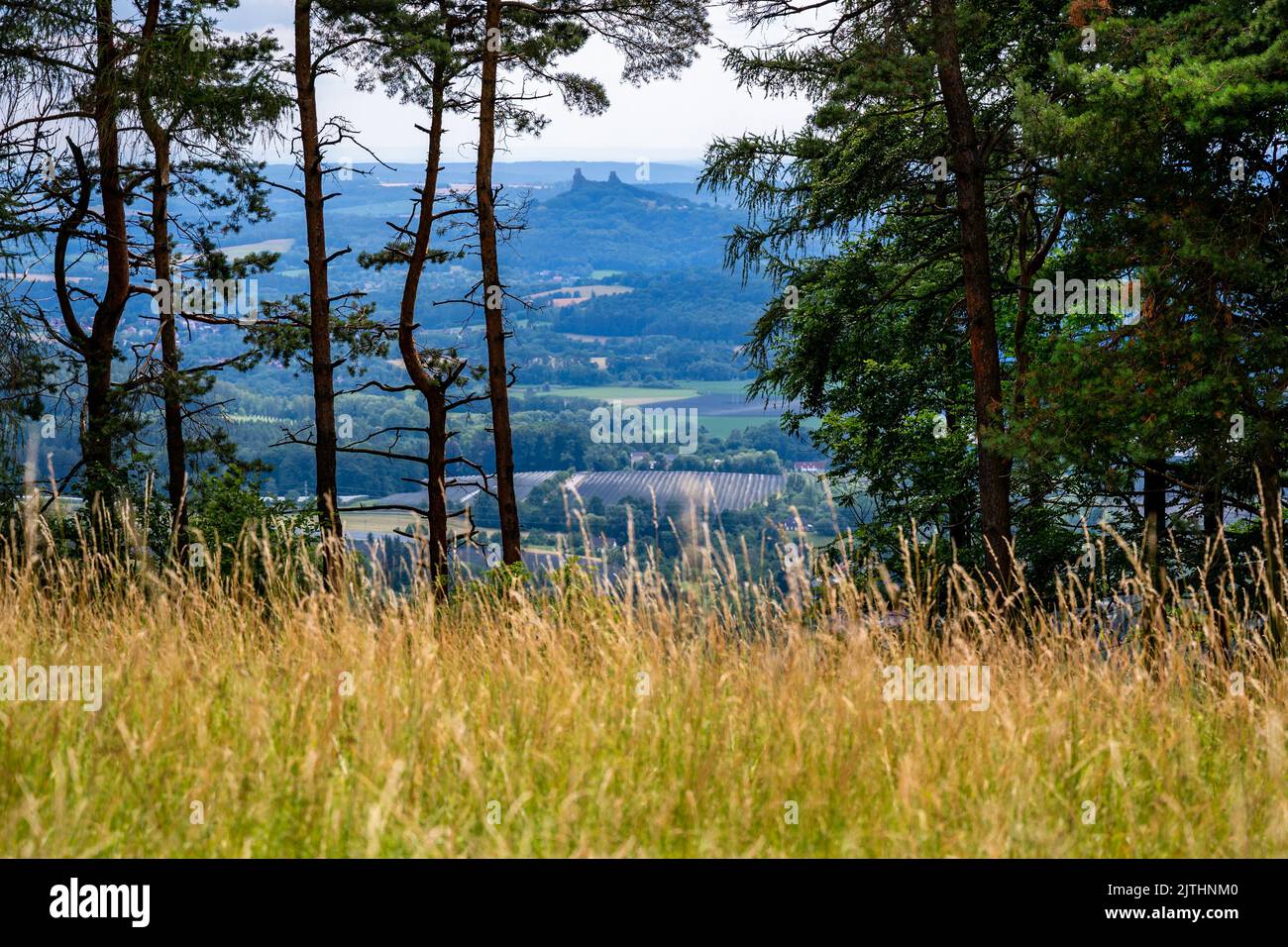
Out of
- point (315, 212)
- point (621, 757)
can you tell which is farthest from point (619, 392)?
point (621, 757)

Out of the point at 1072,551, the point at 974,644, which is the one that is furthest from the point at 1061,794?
the point at 1072,551

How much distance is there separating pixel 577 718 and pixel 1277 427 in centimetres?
1083

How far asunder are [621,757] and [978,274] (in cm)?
1161

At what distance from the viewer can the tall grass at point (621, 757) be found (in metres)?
3.22

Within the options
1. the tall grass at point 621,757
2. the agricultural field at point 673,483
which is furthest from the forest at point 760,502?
the agricultural field at point 673,483

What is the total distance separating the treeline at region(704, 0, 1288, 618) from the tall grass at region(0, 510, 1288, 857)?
A: 446 centimetres

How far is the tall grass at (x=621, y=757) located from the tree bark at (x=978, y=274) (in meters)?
9.24

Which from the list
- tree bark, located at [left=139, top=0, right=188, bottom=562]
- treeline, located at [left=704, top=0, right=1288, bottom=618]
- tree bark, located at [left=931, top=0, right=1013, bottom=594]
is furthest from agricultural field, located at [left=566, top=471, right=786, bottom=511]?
tree bark, located at [left=931, top=0, right=1013, bottom=594]

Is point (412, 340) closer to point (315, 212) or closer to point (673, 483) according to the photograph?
point (315, 212)

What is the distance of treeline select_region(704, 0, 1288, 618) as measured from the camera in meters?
11.6

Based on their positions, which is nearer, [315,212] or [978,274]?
[978,274]

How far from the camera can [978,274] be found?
14.0 meters

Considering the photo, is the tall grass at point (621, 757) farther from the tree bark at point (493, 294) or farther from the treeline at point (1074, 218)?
the tree bark at point (493, 294)
